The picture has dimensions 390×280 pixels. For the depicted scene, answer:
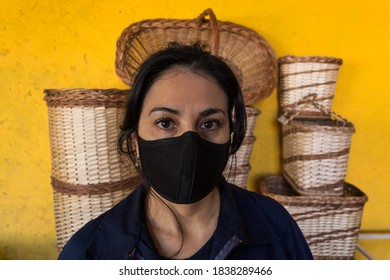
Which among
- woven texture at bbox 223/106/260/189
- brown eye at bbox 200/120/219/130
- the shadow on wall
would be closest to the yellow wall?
the shadow on wall

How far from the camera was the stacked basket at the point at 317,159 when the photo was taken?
1376mm

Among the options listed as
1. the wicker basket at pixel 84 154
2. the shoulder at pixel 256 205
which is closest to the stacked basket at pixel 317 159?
the shoulder at pixel 256 205

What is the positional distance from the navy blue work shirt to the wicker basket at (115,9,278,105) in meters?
0.73

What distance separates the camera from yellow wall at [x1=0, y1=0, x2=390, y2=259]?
1.46 m

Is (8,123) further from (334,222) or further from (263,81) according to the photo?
(334,222)

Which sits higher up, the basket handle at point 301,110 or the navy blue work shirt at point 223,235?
the basket handle at point 301,110

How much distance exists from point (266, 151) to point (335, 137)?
15.5 inches

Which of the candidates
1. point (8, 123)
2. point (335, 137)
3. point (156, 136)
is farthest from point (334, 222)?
point (8, 123)

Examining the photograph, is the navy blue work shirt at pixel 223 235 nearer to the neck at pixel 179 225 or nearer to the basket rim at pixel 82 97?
the neck at pixel 179 225

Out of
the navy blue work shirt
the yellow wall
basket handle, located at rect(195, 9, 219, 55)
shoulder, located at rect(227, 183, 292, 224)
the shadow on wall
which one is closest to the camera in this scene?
the navy blue work shirt

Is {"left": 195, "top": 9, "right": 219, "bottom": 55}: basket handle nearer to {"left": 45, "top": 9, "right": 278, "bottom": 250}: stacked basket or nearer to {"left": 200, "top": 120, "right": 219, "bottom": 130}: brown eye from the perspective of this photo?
{"left": 45, "top": 9, "right": 278, "bottom": 250}: stacked basket

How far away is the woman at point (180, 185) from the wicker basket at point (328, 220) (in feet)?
2.10

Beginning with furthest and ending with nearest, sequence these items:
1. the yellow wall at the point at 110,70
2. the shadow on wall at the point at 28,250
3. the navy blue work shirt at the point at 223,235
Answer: the shadow on wall at the point at 28,250 → the yellow wall at the point at 110,70 → the navy blue work shirt at the point at 223,235

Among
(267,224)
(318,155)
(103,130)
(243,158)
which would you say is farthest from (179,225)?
(318,155)
